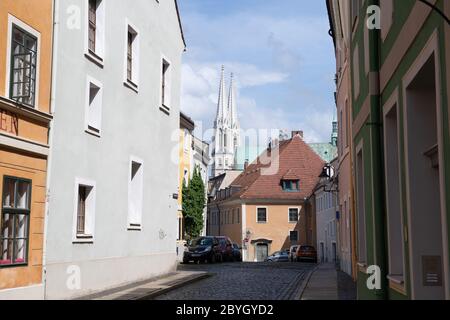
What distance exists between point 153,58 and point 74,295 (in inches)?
384

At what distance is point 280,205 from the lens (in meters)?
66.7

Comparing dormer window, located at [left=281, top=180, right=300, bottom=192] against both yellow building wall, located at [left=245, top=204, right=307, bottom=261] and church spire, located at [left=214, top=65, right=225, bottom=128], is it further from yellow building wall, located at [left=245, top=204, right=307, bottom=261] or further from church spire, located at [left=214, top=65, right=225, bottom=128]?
church spire, located at [left=214, top=65, right=225, bottom=128]

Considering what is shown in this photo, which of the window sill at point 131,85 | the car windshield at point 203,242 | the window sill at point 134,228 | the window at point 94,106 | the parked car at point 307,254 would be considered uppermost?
the window sill at point 131,85

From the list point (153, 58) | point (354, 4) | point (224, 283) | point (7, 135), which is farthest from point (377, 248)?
point (153, 58)

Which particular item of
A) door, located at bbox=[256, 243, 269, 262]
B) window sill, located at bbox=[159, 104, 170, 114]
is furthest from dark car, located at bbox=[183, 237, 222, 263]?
door, located at bbox=[256, 243, 269, 262]

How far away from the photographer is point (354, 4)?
45.2 ft

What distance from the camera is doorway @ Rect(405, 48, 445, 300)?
7.39m

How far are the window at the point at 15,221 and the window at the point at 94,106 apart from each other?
377 cm

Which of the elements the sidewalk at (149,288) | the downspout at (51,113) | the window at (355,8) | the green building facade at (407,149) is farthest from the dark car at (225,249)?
the green building facade at (407,149)

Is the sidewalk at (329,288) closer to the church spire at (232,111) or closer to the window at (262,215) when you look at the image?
the window at (262,215)

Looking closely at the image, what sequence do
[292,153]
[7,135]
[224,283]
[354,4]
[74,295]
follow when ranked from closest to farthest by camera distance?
[7,135] → [354,4] → [74,295] → [224,283] → [292,153]

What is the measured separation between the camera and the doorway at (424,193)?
7.39m

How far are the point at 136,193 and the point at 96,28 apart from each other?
5.54m

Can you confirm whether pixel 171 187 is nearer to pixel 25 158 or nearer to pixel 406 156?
pixel 25 158
